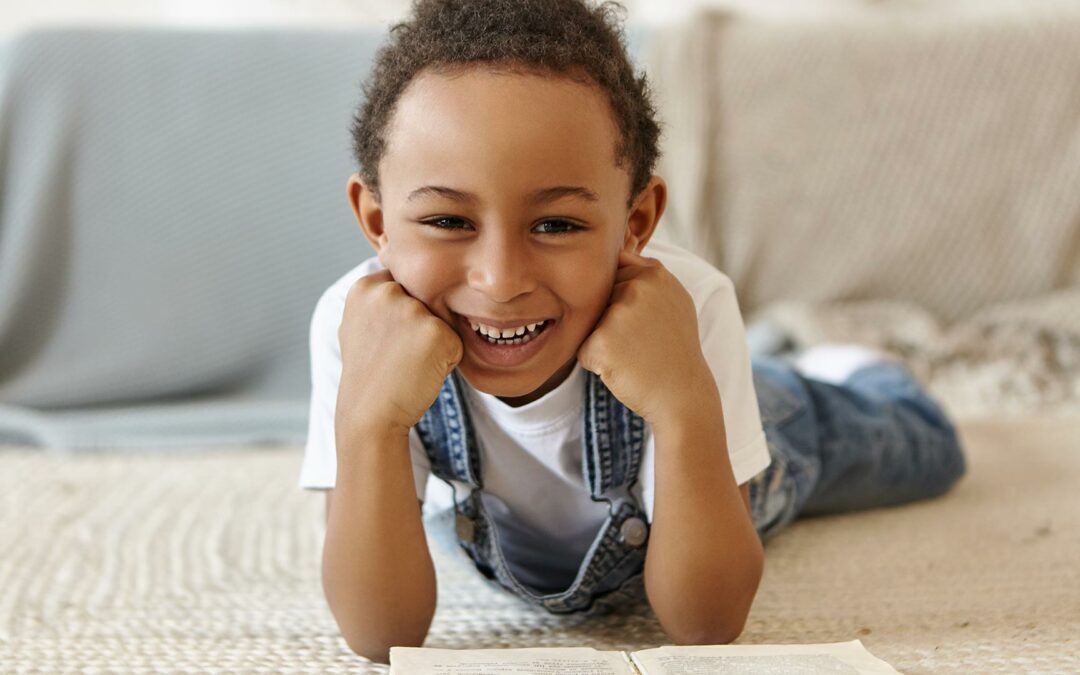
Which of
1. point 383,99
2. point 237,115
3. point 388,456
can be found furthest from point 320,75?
point 388,456

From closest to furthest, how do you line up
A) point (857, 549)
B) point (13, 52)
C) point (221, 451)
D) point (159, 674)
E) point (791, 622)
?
point (159, 674) → point (791, 622) → point (857, 549) → point (221, 451) → point (13, 52)

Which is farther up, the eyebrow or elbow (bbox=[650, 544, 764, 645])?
the eyebrow

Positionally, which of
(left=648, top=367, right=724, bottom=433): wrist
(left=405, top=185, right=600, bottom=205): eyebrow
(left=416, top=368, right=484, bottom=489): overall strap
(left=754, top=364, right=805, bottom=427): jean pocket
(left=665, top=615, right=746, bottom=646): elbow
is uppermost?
(left=405, top=185, right=600, bottom=205): eyebrow

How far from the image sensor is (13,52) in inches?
60.4

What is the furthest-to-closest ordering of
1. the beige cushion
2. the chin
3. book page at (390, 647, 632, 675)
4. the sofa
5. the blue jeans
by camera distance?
the beige cushion, the sofa, the blue jeans, the chin, book page at (390, 647, 632, 675)

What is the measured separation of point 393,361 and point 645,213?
22 centimetres

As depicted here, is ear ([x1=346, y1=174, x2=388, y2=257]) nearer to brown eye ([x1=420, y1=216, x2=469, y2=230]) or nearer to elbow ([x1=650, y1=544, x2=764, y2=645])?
brown eye ([x1=420, y1=216, x2=469, y2=230])

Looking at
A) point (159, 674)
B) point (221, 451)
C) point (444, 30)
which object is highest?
point (444, 30)

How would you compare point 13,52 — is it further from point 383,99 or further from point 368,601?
point 368,601

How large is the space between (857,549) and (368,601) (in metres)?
0.48

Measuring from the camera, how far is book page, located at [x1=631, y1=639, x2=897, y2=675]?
0.62 metres

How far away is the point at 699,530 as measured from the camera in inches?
27.8

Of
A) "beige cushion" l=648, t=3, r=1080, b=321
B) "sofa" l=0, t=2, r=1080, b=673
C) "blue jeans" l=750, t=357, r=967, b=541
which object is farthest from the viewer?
"beige cushion" l=648, t=3, r=1080, b=321

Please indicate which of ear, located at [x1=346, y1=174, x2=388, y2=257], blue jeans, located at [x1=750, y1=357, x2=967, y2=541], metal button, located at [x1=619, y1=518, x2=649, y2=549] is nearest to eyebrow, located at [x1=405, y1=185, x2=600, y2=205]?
ear, located at [x1=346, y1=174, x2=388, y2=257]
